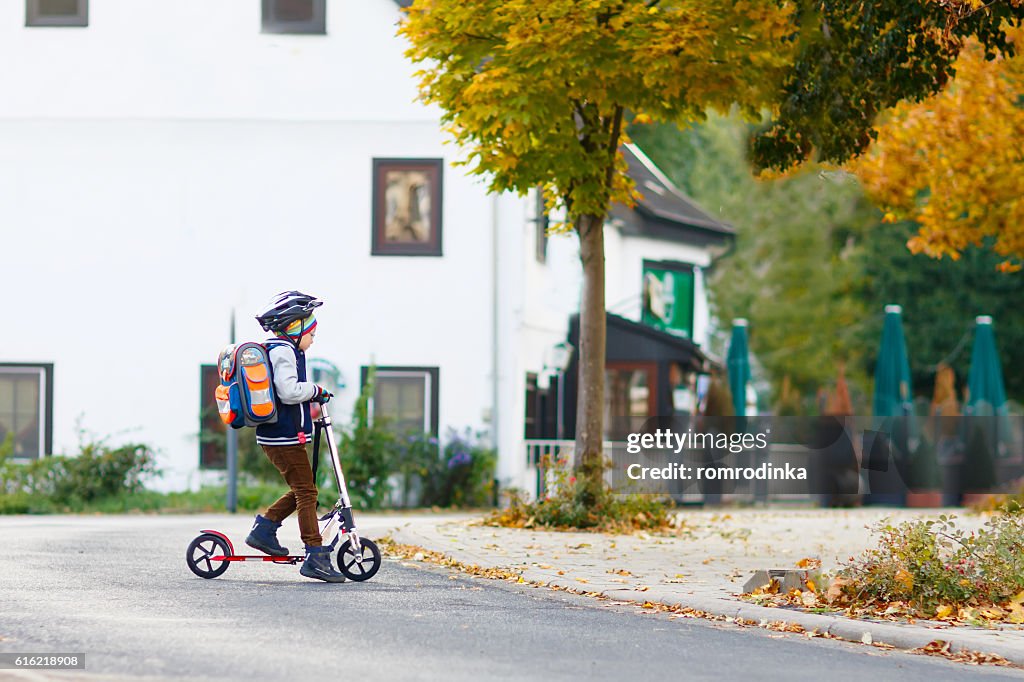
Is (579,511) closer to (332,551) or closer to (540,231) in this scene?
(332,551)

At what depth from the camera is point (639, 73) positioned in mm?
15289

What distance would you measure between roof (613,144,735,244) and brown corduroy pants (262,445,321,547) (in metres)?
20.0

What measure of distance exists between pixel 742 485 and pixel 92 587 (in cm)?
1435

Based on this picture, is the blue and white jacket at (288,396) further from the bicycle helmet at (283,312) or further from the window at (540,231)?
the window at (540,231)

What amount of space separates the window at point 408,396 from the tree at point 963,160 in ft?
22.9

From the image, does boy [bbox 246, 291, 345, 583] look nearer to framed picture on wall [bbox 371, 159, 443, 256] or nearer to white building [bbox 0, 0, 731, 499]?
white building [bbox 0, 0, 731, 499]

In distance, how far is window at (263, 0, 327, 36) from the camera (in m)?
24.8

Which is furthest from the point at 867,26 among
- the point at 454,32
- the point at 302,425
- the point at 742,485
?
the point at 742,485

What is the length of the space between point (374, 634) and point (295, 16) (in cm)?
1773

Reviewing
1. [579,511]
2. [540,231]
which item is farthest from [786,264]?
[579,511]

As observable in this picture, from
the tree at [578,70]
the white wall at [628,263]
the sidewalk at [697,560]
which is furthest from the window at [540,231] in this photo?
the tree at [578,70]

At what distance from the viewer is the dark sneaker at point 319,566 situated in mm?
10734

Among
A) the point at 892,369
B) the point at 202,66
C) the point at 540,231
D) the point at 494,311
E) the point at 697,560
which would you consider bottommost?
the point at 697,560

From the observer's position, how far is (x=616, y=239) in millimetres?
31453
